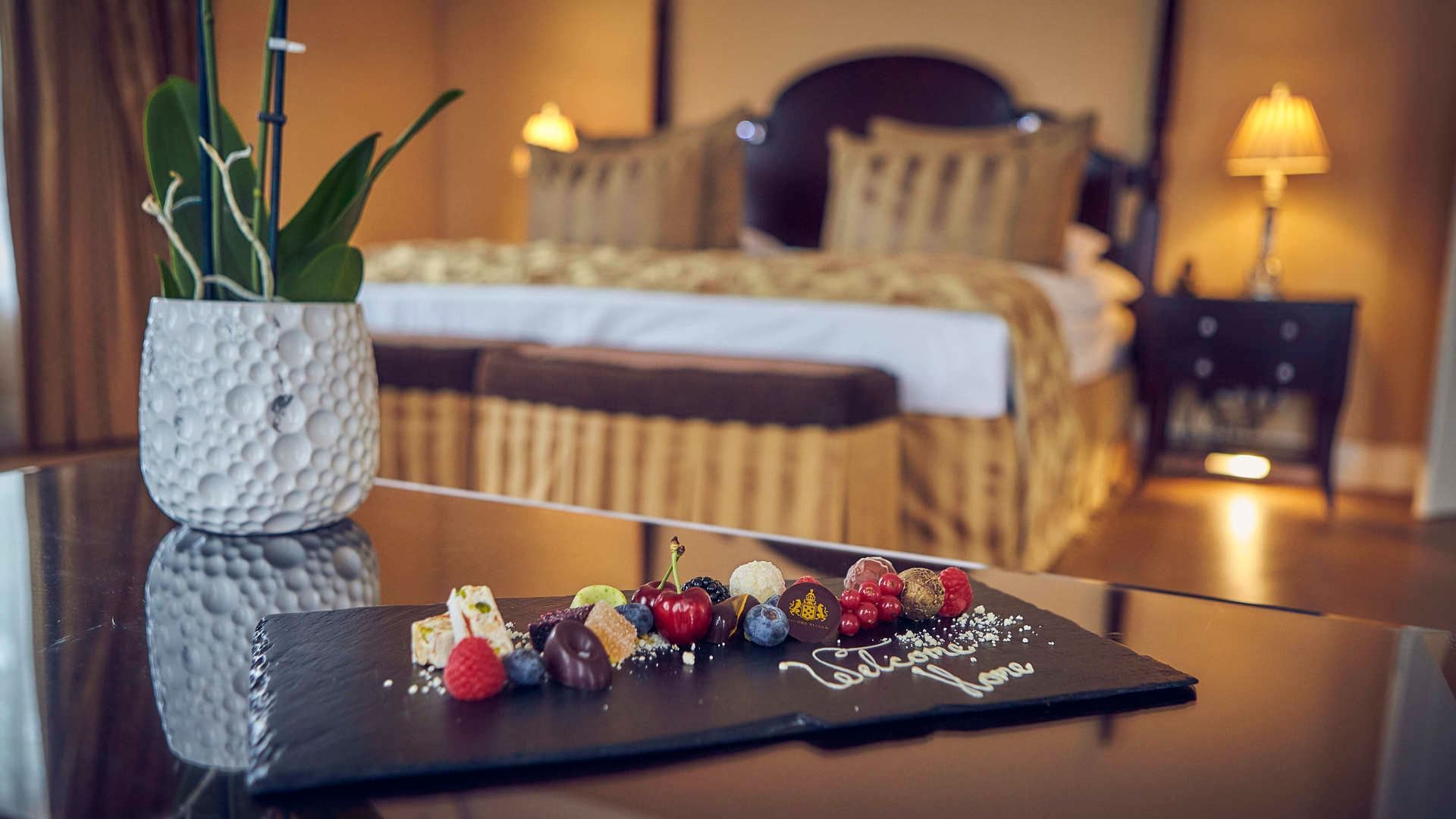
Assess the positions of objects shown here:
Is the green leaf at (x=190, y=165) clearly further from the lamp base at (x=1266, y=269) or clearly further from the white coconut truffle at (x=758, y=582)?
the lamp base at (x=1266, y=269)

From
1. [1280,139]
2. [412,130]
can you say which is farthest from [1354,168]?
[412,130]

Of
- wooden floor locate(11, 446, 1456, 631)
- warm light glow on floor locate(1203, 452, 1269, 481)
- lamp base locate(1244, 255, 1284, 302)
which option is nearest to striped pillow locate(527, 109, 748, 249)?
wooden floor locate(11, 446, 1456, 631)

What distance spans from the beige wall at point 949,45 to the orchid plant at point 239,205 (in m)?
3.48

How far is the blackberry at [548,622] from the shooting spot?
1.87ft

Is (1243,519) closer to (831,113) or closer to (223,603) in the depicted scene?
(831,113)

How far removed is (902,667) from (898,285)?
1.72 m

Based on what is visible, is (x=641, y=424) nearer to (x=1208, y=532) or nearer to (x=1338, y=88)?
(x=1208, y=532)

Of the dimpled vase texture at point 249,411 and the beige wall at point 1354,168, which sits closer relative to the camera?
the dimpled vase texture at point 249,411

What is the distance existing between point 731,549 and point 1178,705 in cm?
40

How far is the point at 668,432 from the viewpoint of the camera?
2002mm

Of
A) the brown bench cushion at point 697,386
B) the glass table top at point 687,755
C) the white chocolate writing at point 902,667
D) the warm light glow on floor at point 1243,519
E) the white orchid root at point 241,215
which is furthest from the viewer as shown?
the warm light glow on floor at point 1243,519

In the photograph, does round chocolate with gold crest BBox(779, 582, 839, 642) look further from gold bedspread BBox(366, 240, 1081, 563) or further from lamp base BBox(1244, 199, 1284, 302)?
lamp base BBox(1244, 199, 1284, 302)

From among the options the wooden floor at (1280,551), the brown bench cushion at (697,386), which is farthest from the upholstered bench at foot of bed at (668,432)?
the wooden floor at (1280,551)

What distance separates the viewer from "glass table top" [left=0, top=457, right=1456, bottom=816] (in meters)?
0.44
